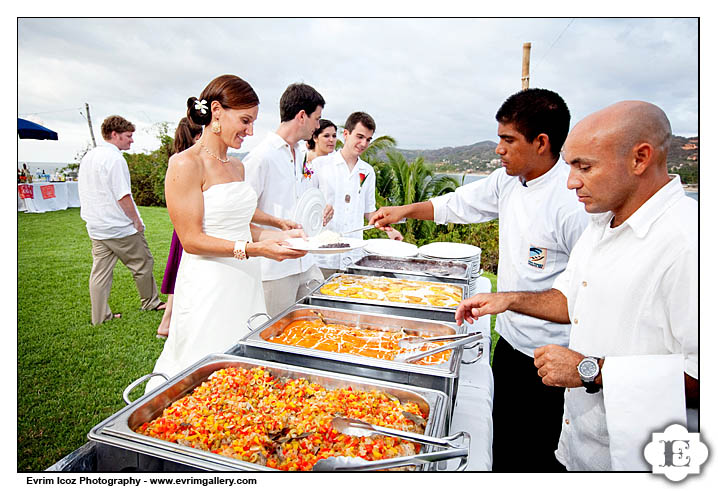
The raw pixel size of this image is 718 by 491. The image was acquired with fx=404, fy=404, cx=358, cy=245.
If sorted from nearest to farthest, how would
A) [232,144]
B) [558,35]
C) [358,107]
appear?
[558,35], [232,144], [358,107]

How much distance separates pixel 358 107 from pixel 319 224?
2.62 m

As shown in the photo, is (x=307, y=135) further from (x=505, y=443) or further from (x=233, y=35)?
(x=505, y=443)

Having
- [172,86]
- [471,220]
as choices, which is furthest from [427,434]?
[172,86]

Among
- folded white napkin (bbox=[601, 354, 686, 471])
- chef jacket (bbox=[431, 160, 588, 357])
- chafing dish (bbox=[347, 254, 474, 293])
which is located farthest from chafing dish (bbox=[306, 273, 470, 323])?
folded white napkin (bbox=[601, 354, 686, 471])

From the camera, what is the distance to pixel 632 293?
1.23 m

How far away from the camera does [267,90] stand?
2.90 metres

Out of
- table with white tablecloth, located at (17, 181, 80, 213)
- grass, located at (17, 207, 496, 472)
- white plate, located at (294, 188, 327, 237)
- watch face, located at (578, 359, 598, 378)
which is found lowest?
grass, located at (17, 207, 496, 472)

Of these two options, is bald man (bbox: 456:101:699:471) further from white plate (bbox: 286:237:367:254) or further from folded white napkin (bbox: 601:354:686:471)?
white plate (bbox: 286:237:367:254)

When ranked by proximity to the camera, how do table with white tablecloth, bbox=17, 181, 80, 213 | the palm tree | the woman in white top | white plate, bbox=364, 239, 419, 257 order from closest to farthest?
white plate, bbox=364, 239, 419, 257 → the woman in white top → the palm tree → table with white tablecloth, bbox=17, 181, 80, 213

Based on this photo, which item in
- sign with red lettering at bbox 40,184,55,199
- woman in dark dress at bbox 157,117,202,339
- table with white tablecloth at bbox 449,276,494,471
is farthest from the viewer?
sign with red lettering at bbox 40,184,55,199

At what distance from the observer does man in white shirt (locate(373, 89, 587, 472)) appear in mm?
2012

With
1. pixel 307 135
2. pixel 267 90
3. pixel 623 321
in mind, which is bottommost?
pixel 623 321

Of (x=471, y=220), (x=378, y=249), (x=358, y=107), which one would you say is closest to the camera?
(x=471, y=220)

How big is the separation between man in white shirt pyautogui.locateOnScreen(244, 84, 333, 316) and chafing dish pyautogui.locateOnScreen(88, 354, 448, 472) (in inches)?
60.6
